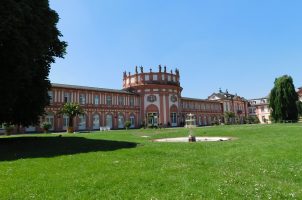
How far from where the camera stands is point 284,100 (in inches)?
2336

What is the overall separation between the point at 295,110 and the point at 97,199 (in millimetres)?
60330

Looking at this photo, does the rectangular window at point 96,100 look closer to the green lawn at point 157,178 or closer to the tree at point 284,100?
the tree at point 284,100

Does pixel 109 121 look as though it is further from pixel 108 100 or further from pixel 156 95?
pixel 156 95

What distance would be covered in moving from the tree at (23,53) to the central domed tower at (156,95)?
44210mm

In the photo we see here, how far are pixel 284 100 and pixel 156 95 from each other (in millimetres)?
24600

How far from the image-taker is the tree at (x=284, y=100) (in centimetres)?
5922

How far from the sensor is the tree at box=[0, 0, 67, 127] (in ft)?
51.5

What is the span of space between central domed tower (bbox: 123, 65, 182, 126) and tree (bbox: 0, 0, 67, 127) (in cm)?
4421

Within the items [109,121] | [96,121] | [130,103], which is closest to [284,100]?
[130,103]

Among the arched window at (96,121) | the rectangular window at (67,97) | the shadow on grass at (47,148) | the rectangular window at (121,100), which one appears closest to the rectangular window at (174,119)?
the rectangular window at (121,100)

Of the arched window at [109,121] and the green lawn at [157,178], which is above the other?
the arched window at [109,121]

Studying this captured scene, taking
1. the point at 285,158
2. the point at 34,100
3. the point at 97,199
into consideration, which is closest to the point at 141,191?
the point at 97,199

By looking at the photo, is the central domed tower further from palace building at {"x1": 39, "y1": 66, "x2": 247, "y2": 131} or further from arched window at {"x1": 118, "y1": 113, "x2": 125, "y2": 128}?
arched window at {"x1": 118, "y1": 113, "x2": 125, "y2": 128}

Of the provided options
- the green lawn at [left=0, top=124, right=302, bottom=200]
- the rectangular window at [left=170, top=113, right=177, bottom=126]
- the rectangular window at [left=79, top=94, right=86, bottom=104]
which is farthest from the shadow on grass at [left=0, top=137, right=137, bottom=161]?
the rectangular window at [left=170, top=113, right=177, bottom=126]
